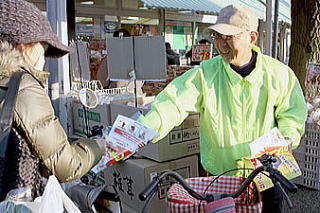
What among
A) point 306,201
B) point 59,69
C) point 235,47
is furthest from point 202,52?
point 235,47

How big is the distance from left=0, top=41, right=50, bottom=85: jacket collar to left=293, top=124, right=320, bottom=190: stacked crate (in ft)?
11.3

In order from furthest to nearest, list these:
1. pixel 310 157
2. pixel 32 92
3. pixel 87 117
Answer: pixel 87 117 < pixel 310 157 < pixel 32 92

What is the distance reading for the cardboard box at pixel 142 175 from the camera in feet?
9.49

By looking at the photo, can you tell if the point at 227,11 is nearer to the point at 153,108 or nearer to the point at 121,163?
the point at 153,108

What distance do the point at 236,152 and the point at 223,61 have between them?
23.0 inches

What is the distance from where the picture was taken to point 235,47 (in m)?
2.32

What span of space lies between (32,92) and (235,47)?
1.33 m

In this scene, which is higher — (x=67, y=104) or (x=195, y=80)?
(x=195, y=80)

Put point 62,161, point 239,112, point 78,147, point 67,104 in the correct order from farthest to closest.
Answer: point 67,104 → point 239,112 → point 78,147 → point 62,161

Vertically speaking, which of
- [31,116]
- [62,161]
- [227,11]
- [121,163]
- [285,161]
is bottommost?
[121,163]

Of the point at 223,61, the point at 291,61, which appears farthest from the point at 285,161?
the point at 291,61

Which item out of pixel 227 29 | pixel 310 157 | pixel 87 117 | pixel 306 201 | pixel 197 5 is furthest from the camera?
pixel 197 5

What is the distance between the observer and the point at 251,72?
2.32 m

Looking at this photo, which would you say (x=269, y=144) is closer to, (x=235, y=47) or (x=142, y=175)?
(x=235, y=47)
